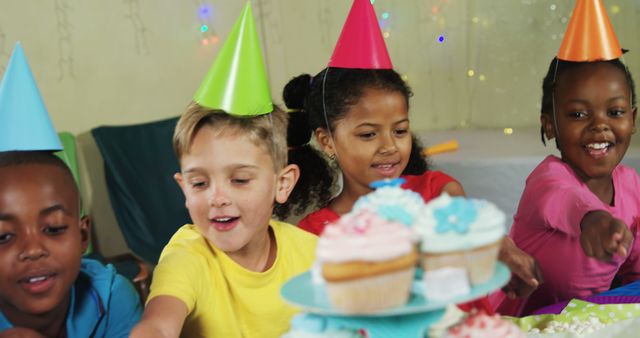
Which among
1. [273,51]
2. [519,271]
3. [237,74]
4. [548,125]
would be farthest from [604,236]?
[273,51]

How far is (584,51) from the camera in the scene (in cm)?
151

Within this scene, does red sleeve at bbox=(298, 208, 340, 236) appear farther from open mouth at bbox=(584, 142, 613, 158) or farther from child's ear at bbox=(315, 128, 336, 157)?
open mouth at bbox=(584, 142, 613, 158)

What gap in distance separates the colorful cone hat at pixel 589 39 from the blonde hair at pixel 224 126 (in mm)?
631

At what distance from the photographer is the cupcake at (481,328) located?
2.67ft

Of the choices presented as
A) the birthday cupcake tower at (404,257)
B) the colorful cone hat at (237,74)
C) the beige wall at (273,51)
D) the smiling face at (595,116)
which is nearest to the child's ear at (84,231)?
the colorful cone hat at (237,74)

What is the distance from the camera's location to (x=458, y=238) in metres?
0.77

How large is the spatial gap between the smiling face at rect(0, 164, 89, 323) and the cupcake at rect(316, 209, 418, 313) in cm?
50

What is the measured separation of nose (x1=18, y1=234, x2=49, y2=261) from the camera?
42.2 inches

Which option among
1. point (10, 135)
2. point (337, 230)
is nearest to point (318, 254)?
point (337, 230)

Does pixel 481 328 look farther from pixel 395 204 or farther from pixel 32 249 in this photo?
pixel 32 249

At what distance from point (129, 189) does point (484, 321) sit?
207 centimetres

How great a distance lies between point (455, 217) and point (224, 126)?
20.1 inches

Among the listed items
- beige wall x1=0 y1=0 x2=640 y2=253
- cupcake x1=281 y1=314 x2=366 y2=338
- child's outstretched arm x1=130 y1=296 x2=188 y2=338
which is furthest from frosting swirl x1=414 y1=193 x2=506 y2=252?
beige wall x1=0 y1=0 x2=640 y2=253

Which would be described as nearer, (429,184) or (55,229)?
(55,229)
